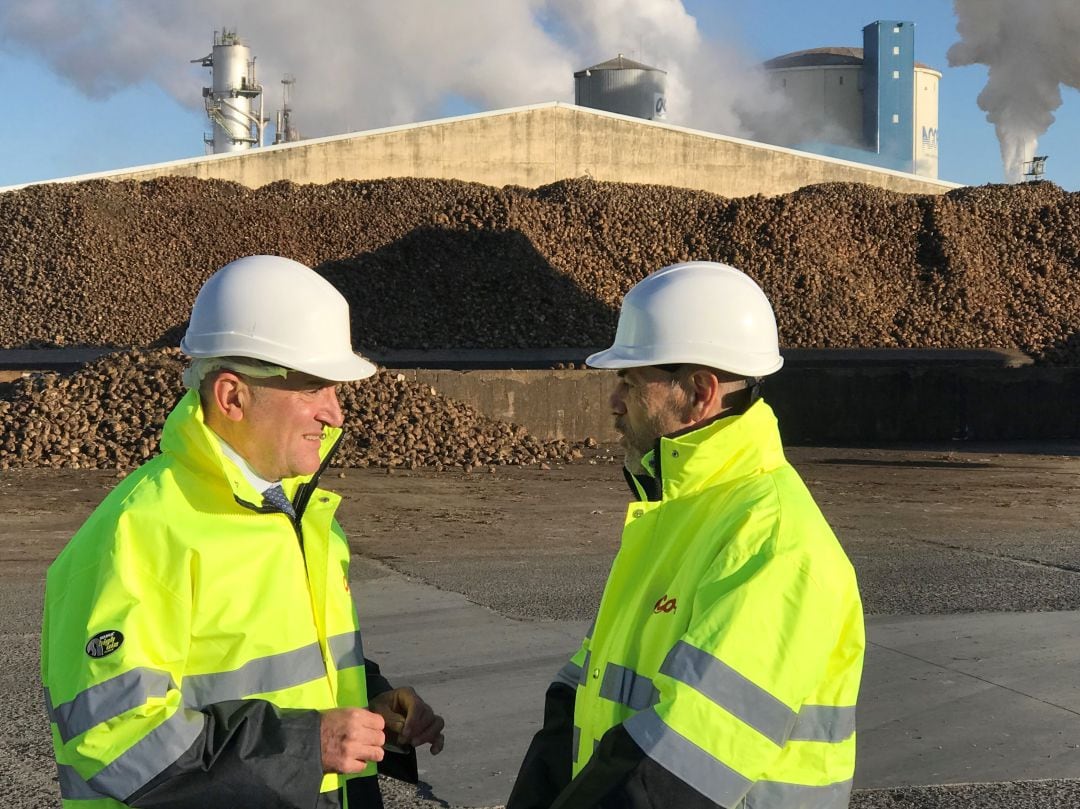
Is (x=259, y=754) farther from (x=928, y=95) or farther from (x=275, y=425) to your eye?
(x=928, y=95)

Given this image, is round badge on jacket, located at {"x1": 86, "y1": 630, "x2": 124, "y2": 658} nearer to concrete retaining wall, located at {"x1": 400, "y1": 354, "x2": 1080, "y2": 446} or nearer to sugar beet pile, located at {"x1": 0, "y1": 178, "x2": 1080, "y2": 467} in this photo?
concrete retaining wall, located at {"x1": 400, "y1": 354, "x2": 1080, "y2": 446}

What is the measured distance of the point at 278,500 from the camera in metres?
2.43

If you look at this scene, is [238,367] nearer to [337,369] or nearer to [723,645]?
[337,369]

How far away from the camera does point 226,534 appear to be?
7.38ft

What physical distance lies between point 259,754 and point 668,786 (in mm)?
728

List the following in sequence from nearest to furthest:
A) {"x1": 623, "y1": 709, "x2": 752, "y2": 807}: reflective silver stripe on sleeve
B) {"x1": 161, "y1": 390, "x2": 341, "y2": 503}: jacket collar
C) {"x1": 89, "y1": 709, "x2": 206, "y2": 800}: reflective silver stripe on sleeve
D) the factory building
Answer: {"x1": 623, "y1": 709, "x2": 752, "y2": 807}: reflective silver stripe on sleeve, {"x1": 89, "y1": 709, "x2": 206, "y2": 800}: reflective silver stripe on sleeve, {"x1": 161, "y1": 390, "x2": 341, "y2": 503}: jacket collar, the factory building

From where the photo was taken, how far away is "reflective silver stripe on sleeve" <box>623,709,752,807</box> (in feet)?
6.20

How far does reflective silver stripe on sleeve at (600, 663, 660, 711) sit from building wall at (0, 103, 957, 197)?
111 feet

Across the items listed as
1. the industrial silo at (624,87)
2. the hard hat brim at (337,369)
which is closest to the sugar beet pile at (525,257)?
the industrial silo at (624,87)

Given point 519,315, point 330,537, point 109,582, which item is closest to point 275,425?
point 330,537

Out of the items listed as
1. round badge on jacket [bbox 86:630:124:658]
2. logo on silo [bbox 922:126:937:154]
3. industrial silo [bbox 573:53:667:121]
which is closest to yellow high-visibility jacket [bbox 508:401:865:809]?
round badge on jacket [bbox 86:630:124:658]

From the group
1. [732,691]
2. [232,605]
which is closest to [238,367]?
[232,605]

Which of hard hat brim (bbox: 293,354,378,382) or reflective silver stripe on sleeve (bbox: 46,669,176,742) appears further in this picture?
hard hat brim (bbox: 293,354,378,382)

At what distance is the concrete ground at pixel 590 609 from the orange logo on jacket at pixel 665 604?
2825mm
